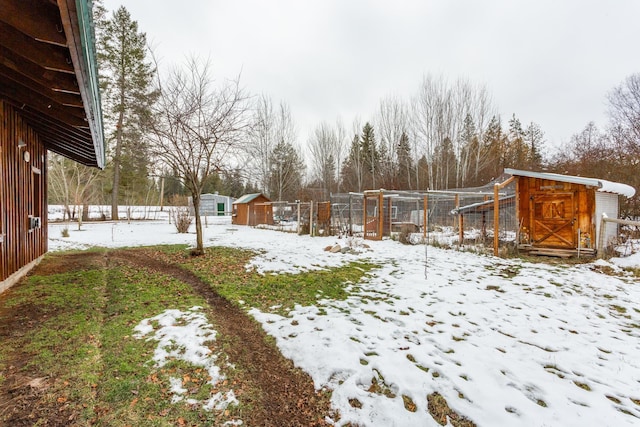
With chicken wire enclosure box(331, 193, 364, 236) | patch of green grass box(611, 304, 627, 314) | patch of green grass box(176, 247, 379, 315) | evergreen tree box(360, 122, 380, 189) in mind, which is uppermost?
evergreen tree box(360, 122, 380, 189)

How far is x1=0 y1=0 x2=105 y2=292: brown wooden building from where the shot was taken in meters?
2.15

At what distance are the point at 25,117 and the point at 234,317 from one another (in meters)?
5.55

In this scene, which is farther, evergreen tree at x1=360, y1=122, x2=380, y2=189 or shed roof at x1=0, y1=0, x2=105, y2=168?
evergreen tree at x1=360, y1=122, x2=380, y2=189

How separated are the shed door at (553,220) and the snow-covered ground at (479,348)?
3.67 metres

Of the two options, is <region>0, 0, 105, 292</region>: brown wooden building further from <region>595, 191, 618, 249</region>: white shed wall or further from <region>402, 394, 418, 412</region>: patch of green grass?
<region>595, 191, 618, 249</region>: white shed wall

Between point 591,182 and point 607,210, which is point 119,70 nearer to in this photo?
point 591,182

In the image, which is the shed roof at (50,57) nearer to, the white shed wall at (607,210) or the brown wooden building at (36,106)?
the brown wooden building at (36,106)

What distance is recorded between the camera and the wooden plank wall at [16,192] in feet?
14.6

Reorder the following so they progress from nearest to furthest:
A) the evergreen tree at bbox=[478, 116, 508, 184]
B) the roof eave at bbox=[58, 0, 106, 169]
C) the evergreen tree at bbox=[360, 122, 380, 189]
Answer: the roof eave at bbox=[58, 0, 106, 169] < the evergreen tree at bbox=[478, 116, 508, 184] < the evergreen tree at bbox=[360, 122, 380, 189]

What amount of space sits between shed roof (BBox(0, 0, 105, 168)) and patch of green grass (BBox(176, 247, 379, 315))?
3434 millimetres

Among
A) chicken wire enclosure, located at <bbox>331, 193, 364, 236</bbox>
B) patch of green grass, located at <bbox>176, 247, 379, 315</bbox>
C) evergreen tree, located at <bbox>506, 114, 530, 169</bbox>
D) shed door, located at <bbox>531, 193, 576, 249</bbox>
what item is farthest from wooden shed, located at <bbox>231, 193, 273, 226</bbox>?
evergreen tree, located at <bbox>506, 114, 530, 169</bbox>

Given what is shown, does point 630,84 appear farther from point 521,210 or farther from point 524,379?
point 524,379

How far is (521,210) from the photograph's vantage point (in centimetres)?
1009

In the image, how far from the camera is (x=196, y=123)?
341 inches
